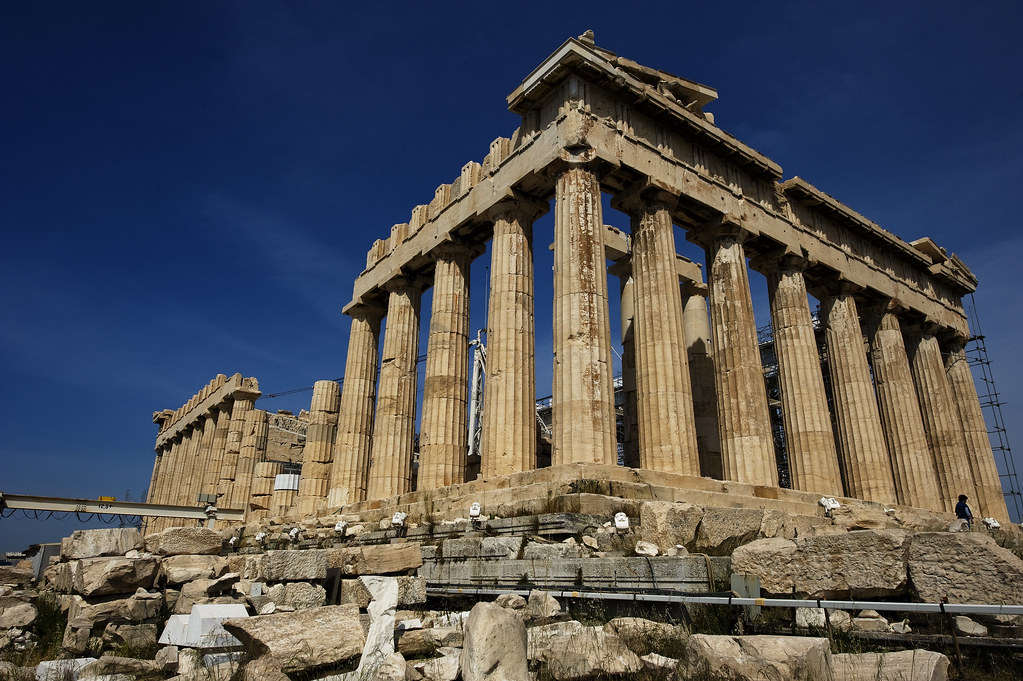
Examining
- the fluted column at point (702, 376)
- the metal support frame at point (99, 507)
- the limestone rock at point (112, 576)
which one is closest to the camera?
the limestone rock at point (112, 576)

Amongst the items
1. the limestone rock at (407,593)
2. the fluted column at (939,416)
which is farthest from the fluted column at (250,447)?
the fluted column at (939,416)

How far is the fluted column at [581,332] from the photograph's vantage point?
46.8 ft

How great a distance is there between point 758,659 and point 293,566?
6.35 metres

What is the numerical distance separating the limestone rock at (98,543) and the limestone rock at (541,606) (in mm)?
7561

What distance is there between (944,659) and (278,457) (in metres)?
39.4

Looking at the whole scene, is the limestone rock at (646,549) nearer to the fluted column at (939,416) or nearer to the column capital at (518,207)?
the column capital at (518,207)

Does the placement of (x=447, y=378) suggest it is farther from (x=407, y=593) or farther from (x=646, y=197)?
(x=407, y=593)

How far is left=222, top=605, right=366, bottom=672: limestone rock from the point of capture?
17.8ft

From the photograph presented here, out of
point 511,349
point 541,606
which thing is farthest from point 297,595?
point 511,349

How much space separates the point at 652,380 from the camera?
16156 mm

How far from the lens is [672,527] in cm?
977

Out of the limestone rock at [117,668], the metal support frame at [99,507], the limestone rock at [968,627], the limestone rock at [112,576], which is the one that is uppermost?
the metal support frame at [99,507]

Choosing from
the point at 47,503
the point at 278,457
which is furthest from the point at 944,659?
the point at 278,457

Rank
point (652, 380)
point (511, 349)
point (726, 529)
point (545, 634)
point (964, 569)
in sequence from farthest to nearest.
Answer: point (511, 349) → point (652, 380) → point (726, 529) → point (545, 634) → point (964, 569)
